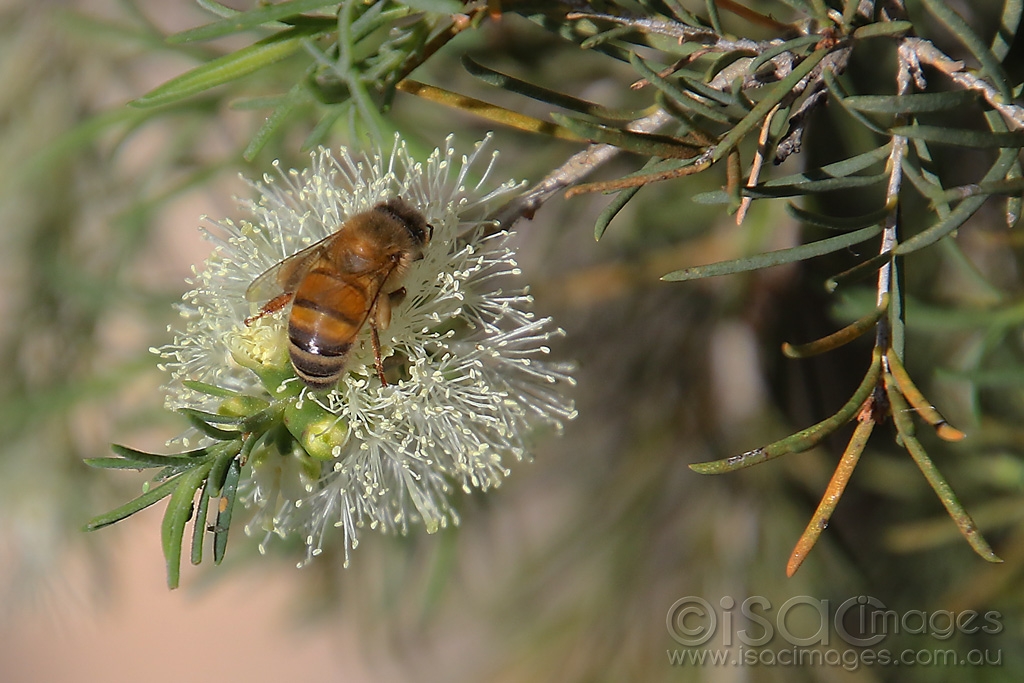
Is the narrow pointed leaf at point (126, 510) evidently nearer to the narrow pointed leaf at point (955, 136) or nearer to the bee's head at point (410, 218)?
the bee's head at point (410, 218)

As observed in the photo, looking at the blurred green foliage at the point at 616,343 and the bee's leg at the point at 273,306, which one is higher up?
the bee's leg at the point at 273,306

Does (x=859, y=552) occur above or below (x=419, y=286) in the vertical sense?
below

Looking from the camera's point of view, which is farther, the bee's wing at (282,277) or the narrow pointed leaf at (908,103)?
the bee's wing at (282,277)

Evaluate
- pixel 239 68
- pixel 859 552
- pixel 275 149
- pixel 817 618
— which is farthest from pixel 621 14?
pixel 859 552

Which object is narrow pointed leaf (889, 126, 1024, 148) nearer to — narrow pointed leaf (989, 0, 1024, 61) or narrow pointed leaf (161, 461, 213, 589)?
narrow pointed leaf (989, 0, 1024, 61)

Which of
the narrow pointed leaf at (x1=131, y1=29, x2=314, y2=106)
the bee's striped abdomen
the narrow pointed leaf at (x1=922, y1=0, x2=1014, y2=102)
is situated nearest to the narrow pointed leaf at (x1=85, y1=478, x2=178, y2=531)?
the bee's striped abdomen

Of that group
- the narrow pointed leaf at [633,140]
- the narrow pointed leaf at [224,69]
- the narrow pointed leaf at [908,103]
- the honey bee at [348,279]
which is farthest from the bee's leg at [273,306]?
the narrow pointed leaf at [908,103]

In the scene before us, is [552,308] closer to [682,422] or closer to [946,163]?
[682,422]
